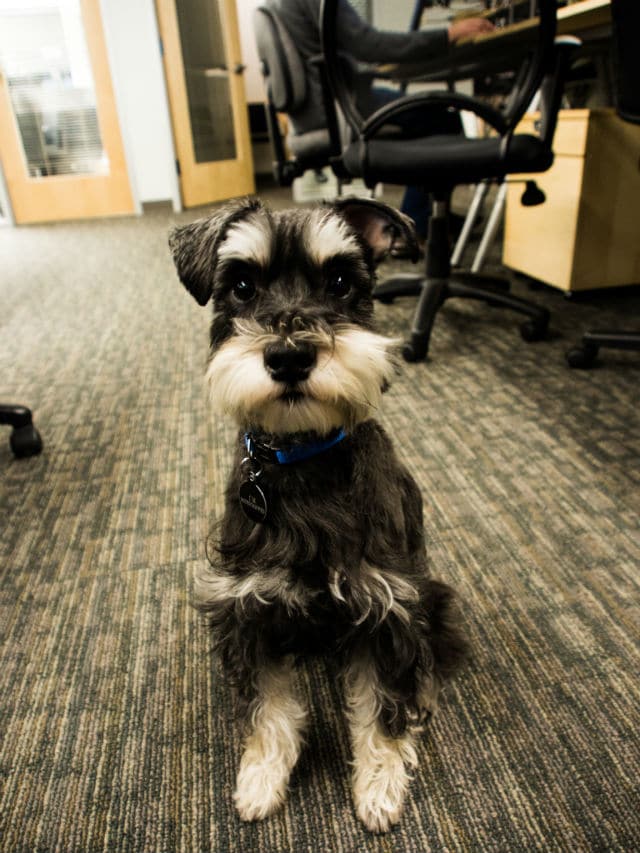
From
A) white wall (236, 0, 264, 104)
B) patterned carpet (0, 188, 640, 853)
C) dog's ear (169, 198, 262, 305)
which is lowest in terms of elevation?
patterned carpet (0, 188, 640, 853)

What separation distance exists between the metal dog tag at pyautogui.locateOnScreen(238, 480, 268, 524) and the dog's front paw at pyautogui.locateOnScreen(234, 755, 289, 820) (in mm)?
361

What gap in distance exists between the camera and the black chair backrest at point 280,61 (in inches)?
93.0

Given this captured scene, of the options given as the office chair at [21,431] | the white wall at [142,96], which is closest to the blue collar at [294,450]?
the office chair at [21,431]

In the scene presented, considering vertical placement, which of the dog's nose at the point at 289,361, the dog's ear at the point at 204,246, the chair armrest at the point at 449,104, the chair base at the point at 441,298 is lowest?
the chair base at the point at 441,298

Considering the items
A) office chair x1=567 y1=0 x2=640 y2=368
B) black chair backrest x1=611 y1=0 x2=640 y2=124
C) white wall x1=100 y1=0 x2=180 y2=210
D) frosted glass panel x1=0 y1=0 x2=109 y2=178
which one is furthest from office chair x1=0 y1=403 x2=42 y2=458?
frosted glass panel x1=0 y1=0 x2=109 y2=178

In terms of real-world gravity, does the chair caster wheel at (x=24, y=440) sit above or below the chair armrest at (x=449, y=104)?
below

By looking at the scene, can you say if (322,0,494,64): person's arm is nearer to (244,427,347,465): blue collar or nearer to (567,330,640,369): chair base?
(567,330,640,369): chair base

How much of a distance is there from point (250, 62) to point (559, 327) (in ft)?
19.5

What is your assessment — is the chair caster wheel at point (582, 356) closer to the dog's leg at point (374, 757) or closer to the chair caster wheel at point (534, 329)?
the chair caster wheel at point (534, 329)

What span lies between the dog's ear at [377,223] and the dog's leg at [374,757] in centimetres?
66

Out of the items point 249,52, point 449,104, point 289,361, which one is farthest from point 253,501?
point 249,52

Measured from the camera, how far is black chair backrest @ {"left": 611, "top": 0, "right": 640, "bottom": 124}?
1665 millimetres

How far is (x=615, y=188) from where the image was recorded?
2.46 metres

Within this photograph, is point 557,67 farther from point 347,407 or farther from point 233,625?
point 233,625
